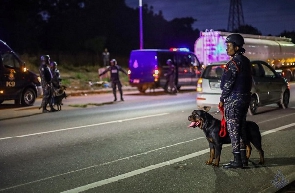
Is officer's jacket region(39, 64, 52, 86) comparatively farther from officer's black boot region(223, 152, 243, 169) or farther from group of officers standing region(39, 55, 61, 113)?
officer's black boot region(223, 152, 243, 169)

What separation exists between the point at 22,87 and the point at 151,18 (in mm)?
43536

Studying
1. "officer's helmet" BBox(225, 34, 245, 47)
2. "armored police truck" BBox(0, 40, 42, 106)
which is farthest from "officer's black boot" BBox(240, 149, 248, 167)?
"armored police truck" BBox(0, 40, 42, 106)

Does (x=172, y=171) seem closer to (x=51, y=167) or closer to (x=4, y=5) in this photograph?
(x=51, y=167)

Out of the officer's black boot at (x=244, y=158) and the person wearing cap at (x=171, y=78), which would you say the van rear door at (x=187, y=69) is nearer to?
the person wearing cap at (x=171, y=78)

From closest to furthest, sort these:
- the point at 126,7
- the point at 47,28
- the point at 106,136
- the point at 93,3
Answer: the point at 106,136
the point at 47,28
the point at 93,3
the point at 126,7

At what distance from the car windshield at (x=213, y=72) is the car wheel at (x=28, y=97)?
700 centimetres

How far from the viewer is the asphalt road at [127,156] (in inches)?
211

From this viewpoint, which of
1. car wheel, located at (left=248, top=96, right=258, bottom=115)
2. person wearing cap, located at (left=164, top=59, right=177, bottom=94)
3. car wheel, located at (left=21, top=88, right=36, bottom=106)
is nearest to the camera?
car wheel, located at (left=248, top=96, right=258, bottom=115)

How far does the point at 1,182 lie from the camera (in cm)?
560

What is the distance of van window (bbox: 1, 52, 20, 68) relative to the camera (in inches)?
578

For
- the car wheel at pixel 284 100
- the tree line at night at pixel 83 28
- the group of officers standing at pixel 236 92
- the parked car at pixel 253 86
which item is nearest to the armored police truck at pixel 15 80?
the parked car at pixel 253 86

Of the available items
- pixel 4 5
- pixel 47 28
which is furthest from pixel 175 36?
pixel 4 5

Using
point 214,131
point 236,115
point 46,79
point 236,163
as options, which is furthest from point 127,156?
point 46,79

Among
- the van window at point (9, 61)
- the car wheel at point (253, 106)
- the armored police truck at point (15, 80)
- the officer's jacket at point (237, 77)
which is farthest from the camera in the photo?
the van window at point (9, 61)
